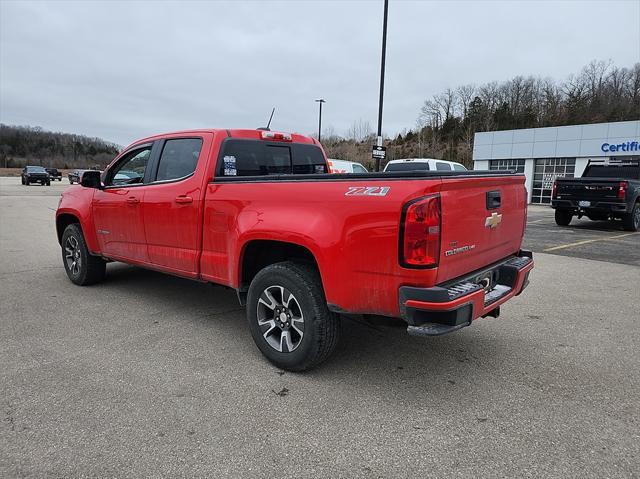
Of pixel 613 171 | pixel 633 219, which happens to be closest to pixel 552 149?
pixel 613 171

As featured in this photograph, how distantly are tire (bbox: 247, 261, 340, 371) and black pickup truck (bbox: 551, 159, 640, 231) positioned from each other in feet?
39.8

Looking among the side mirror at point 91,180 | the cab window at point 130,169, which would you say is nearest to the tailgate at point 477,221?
the cab window at point 130,169

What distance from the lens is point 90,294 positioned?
18.5 ft

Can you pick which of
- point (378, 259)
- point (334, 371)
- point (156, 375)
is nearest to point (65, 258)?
point (156, 375)

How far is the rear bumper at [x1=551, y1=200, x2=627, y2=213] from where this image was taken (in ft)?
41.2

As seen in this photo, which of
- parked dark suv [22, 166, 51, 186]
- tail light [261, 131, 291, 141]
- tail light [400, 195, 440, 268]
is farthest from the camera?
parked dark suv [22, 166, 51, 186]

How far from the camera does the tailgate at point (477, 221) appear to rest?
9.47ft

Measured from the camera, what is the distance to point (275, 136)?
4770 mm

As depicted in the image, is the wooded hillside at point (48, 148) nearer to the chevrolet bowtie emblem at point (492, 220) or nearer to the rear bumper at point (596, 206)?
the rear bumper at point (596, 206)

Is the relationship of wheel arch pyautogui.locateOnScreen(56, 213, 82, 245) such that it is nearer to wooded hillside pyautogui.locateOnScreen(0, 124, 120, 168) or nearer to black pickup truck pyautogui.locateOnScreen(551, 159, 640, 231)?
black pickup truck pyautogui.locateOnScreen(551, 159, 640, 231)

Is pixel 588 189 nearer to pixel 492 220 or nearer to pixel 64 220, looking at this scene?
pixel 492 220

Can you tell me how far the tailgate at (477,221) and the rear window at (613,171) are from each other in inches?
507

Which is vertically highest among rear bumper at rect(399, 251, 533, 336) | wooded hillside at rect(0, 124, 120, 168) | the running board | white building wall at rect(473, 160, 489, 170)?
wooded hillside at rect(0, 124, 120, 168)

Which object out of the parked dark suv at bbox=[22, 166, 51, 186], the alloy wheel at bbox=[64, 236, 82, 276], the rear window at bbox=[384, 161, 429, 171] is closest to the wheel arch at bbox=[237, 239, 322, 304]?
the alloy wheel at bbox=[64, 236, 82, 276]
